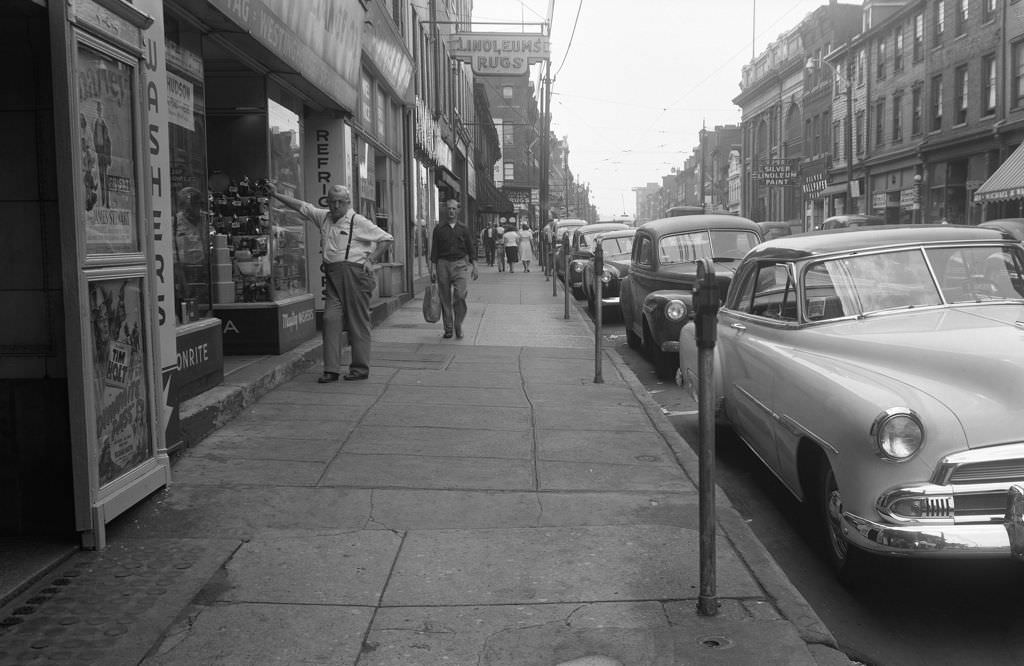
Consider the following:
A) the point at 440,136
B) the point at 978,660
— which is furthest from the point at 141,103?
the point at 440,136

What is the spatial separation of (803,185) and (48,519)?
190 feet

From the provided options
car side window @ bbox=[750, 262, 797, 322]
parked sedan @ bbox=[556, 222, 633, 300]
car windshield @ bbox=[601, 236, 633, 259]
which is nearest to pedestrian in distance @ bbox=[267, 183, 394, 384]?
car side window @ bbox=[750, 262, 797, 322]

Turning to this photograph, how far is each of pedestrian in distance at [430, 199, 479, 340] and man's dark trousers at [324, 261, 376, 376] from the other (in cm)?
370

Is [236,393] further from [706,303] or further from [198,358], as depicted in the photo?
[706,303]

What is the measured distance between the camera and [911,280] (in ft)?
18.6

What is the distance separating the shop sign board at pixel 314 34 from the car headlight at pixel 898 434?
222 inches

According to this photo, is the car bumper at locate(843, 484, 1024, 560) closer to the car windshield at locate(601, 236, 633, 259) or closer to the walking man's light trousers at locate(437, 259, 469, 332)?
the walking man's light trousers at locate(437, 259, 469, 332)

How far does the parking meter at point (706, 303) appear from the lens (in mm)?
3965

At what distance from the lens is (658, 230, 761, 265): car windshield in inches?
484

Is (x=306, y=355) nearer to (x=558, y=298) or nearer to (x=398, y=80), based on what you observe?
(x=398, y=80)

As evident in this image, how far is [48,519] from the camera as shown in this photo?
4746 millimetres

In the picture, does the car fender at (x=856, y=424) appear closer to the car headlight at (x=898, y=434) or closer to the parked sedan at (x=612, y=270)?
the car headlight at (x=898, y=434)

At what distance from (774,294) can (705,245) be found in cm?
616

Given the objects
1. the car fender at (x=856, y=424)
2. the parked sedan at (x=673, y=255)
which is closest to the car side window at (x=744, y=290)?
the car fender at (x=856, y=424)
